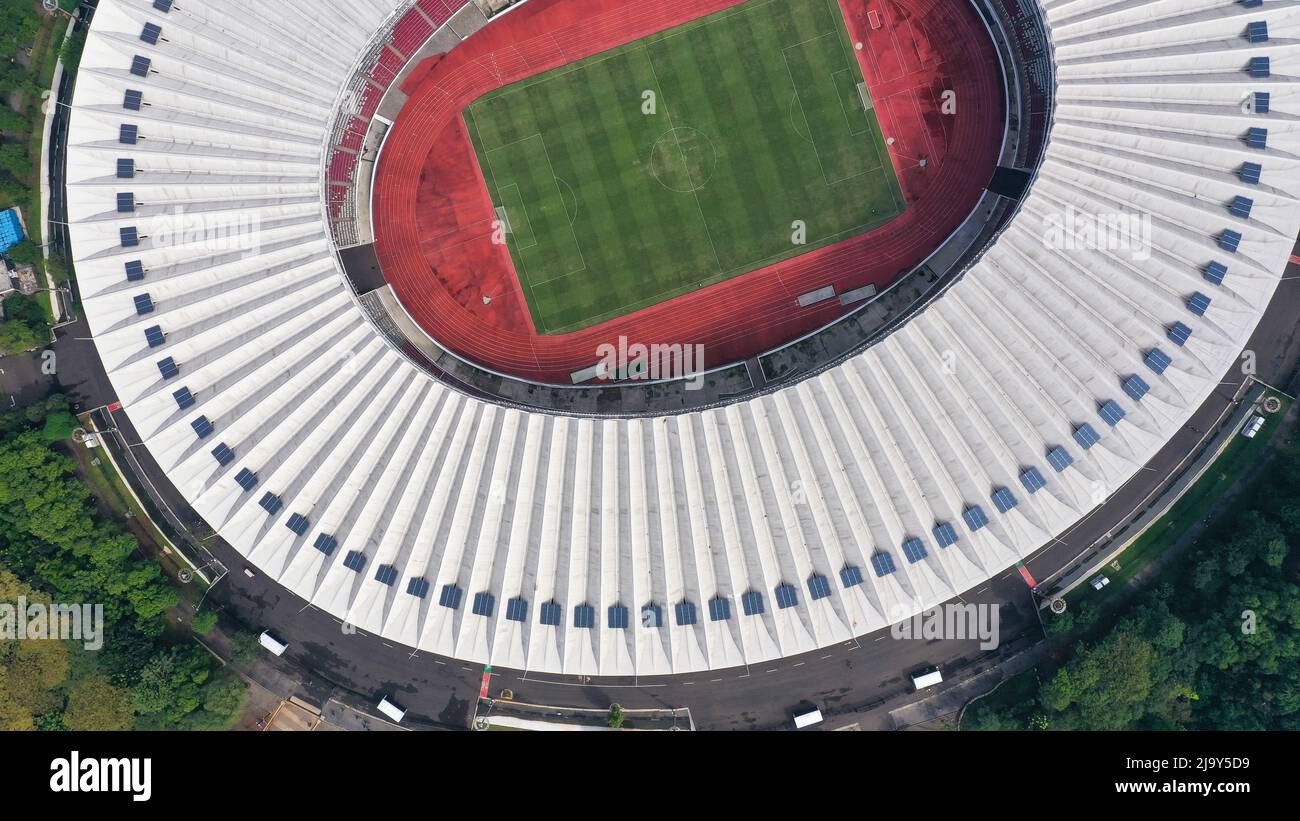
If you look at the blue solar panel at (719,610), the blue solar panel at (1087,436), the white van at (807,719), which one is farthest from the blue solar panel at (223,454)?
the blue solar panel at (1087,436)

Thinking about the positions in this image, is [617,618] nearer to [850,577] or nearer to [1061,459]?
[850,577]

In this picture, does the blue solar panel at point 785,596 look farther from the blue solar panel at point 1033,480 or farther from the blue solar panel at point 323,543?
the blue solar panel at point 323,543

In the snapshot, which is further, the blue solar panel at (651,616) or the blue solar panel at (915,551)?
the blue solar panel at (651,616)

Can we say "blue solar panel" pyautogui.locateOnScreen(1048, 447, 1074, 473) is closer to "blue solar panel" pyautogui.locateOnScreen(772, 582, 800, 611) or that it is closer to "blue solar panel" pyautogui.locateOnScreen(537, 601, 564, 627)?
"blue solar panel" pyautogui.locateOnScreen(772, 582, 800, 611)

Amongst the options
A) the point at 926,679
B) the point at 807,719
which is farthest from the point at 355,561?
the point at 926,679

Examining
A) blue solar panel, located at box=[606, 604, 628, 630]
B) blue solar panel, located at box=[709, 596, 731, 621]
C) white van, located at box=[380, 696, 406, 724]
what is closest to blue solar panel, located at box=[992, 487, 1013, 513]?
blue solar panel, located at box=[709, 596, 731, 621]
